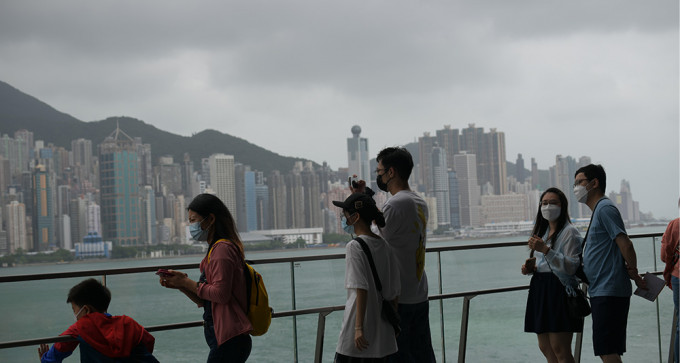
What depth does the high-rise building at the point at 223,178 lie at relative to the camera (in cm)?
9212

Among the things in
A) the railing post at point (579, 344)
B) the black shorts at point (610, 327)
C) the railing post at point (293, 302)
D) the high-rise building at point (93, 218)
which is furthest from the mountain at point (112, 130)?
the black shorts at point (610, 327)

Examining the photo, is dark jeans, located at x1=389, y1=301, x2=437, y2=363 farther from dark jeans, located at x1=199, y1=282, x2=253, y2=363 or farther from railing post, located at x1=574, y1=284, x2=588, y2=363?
railing post, located at x1=574, y1=284, x2=588, y2=363

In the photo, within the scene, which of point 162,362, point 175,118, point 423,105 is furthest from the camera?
point 423,105

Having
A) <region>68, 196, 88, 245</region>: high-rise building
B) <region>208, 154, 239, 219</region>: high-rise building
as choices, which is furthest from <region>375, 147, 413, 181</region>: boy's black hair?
<region>208, 154, 239, 219</region>: high-rise building

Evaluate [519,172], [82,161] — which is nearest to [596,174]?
[82,161]

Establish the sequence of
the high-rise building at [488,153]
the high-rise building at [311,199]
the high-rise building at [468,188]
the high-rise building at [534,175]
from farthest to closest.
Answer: the high-rise building at [534,175], the high-rise building at [488,153], the high-rise building at [468,188], the high-rise building at [311,199]

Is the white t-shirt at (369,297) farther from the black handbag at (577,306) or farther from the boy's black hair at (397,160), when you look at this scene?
the black handbag at (577,306)

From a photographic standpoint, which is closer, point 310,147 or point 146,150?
point 146,150

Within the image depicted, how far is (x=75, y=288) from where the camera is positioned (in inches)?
103

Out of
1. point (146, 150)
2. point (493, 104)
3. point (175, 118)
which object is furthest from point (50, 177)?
point (493, 104)

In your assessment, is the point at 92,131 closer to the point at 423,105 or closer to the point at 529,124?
the point at 423,105

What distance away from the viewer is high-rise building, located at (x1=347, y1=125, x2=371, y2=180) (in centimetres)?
10469

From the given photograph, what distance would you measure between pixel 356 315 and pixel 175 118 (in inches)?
4242

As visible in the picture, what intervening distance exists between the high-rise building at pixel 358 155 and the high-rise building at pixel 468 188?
1406cm
